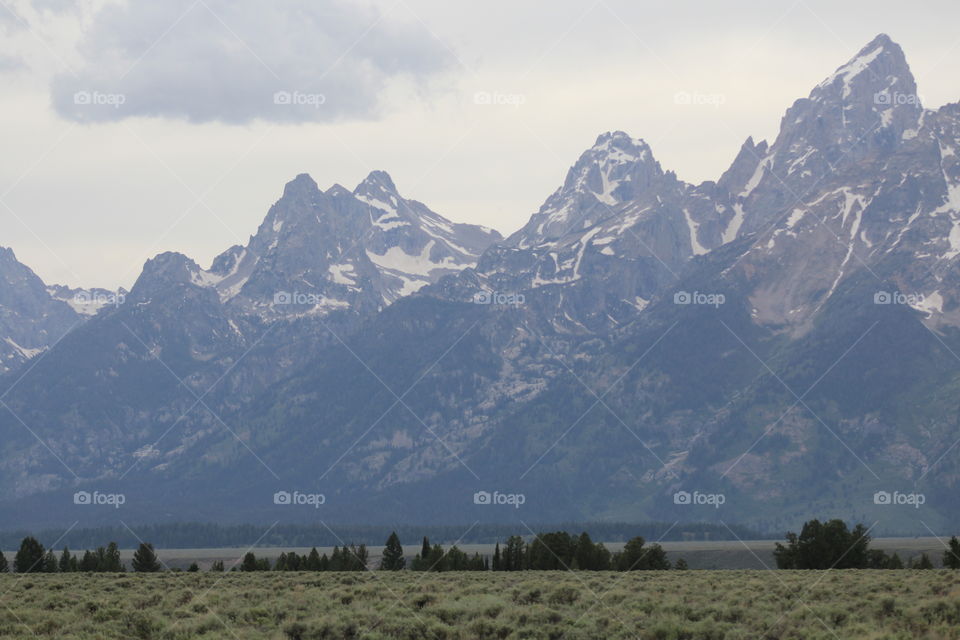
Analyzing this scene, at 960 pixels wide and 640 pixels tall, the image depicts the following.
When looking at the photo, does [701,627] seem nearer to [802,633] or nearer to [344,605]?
[802,633]

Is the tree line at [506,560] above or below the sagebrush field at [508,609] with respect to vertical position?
above

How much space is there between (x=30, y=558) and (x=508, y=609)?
128 m

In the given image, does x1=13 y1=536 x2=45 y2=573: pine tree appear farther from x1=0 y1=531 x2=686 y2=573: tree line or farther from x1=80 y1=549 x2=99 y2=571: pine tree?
x1=80 y1=549 x2=99 y2=571: pine tree

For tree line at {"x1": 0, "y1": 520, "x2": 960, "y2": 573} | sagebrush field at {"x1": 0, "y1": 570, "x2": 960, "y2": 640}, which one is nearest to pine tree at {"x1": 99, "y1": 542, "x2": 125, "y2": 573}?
tree line at {"x1": 0, "y1": 520, "x2": 960, "y2": 573}

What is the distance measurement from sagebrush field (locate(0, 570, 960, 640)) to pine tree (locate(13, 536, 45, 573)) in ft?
291

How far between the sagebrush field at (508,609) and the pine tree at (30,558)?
88.7 m

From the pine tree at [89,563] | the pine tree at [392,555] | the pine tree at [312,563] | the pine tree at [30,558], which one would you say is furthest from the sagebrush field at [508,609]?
the pine tree at [392,555]

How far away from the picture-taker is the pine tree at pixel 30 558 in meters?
165

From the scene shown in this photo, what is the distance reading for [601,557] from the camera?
142 metres

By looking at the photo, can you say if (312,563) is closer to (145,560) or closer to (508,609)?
(145,560)

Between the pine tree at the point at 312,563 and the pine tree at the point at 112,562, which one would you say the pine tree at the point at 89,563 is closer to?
the pine tree at the point at 112,562

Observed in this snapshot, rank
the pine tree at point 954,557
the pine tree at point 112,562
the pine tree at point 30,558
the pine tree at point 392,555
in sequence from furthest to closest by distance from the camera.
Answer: the pine tree at point 392,555
the pine tree at point 30,558
the pine tree at point 112,562
the pine tree at point 954,557

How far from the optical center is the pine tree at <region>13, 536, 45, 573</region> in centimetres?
16462

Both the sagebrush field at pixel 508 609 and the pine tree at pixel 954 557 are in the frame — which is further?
the pine tree at pixel 954 557
